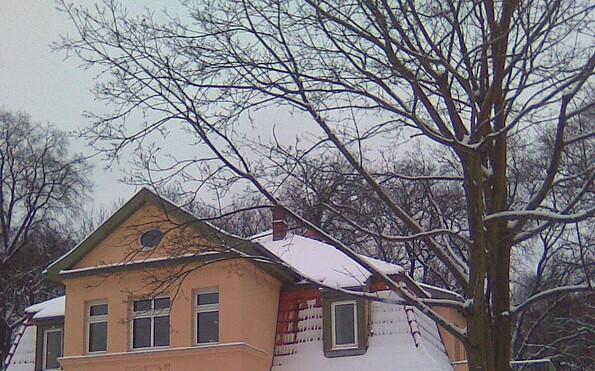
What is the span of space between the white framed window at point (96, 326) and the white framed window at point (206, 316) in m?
2.45

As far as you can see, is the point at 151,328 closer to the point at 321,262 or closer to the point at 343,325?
the point at 321,262

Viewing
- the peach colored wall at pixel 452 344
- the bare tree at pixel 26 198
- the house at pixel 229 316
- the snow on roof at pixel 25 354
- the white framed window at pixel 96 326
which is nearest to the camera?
the house at pixel 229 316

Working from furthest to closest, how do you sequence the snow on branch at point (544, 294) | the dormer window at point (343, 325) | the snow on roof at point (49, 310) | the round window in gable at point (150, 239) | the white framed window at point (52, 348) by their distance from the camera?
the snow on roof at point (49, 310)
the white framed window at point (52, 348)
the round window in gable at point (150, 239)
the dormer window at point (343, 325)
the snow on branch at point (544, 294)

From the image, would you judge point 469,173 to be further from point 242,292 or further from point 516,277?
point 516,277

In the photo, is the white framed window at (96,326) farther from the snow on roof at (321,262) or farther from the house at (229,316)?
the snow on roof at (321,262)

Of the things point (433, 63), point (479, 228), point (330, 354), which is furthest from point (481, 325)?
point (330, 354)

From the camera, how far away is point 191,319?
2023 centimetres

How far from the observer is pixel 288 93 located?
37.9ft

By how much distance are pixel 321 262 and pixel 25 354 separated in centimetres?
819

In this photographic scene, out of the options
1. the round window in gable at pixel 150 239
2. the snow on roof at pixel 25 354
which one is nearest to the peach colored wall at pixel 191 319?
the round window in gable at pixel 150 239

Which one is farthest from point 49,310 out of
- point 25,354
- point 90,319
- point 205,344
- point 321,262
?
point 321,262

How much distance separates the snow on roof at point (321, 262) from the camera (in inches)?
791

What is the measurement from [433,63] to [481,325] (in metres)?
3.12

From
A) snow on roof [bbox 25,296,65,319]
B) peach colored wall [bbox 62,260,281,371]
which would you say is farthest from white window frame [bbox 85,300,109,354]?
snow on roof [bbox 25,296,65,319]
